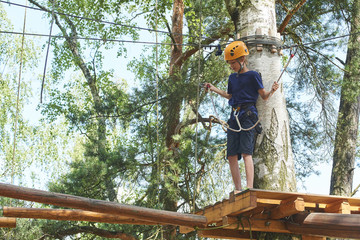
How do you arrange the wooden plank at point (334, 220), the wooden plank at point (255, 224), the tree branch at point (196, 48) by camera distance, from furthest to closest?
the tree branch at point (196, 48), the wooden plank at point (255, 224), the wooden plank at point (334, 220)

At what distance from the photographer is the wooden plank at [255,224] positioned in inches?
136

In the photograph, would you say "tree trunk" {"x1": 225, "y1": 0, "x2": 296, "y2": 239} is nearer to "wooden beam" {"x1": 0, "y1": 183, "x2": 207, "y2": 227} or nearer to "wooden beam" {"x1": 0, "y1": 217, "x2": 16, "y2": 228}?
"wooden beam" {"x1": 0, "y1": 183, "x2": 207, "y2": 227}

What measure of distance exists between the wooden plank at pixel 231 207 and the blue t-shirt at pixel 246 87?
0.81 metres

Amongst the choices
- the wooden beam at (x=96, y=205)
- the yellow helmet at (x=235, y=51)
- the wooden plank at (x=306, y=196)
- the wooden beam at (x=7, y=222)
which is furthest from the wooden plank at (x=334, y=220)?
the wooden beam at (x=7, y=222)

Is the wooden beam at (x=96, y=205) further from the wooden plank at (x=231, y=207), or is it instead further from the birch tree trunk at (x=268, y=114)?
the birch tree trunk at (x=268, y=114)

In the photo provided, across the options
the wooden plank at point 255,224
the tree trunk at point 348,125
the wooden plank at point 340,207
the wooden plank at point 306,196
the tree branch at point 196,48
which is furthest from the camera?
the tree branch at point 196,48

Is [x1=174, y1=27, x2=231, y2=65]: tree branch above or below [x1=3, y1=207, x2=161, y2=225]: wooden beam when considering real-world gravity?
above

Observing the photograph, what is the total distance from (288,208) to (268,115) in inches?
41.2

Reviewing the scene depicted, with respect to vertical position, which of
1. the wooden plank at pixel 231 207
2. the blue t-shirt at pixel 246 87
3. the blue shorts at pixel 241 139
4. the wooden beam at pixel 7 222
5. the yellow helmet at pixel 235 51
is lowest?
the wooden beam at pixel 7 222

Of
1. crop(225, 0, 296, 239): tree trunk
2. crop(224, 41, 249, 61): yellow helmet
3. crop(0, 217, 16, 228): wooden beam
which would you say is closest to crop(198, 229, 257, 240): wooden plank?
crop(225, 0, 296, 239): tree trunk

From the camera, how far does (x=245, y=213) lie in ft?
11.5

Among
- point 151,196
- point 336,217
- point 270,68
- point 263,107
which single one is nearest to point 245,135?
point 263,107

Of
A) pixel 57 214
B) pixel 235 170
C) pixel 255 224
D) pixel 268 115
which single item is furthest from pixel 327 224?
pixel 57 214

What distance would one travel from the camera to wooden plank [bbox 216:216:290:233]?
3.46 metres
